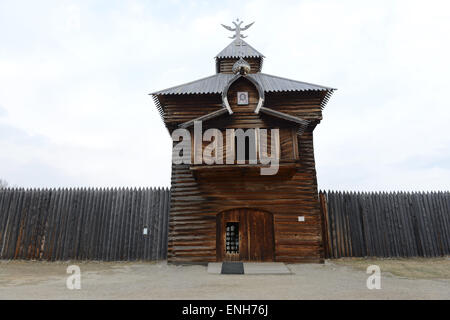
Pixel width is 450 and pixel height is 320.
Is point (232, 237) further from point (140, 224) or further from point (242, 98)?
point (242, 98)

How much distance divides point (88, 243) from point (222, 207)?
24.4 ft

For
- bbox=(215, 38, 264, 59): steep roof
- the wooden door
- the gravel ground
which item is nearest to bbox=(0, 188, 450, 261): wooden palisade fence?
the gravel ground

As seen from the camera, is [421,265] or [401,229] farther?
[401,229]

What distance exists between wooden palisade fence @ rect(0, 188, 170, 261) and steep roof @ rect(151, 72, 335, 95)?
5805 mm

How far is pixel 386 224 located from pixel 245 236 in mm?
7830

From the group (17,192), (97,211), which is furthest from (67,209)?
(17,192)

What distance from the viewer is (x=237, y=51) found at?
61.3 ft

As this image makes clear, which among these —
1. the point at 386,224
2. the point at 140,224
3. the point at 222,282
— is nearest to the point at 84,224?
the point at 140,224

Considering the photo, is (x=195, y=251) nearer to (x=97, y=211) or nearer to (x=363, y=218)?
(x=97, y=211)

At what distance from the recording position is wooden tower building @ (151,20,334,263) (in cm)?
1230

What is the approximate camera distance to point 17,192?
1462 centimetres

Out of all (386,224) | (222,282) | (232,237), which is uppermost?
(386,224)

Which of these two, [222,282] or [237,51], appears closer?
[222,282]

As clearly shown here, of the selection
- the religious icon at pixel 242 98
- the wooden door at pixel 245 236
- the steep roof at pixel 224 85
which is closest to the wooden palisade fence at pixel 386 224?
the wooden door at pixel 245 236
